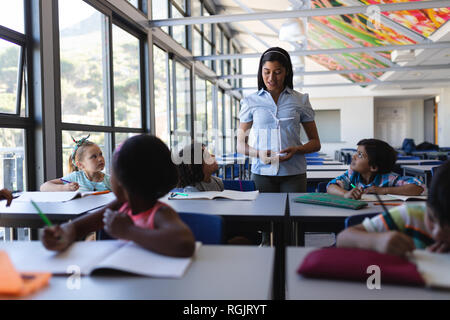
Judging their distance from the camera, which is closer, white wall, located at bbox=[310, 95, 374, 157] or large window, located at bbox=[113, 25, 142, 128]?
large window, located at bbox=[113, 25, 142, 128]

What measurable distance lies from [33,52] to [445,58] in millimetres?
7919

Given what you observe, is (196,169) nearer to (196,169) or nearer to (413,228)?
(196,169)

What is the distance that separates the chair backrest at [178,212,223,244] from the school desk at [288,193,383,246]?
40 cm

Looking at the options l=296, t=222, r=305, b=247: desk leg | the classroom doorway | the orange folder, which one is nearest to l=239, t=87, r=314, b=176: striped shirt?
l=296, t=222, r=305, b=247: desk leg

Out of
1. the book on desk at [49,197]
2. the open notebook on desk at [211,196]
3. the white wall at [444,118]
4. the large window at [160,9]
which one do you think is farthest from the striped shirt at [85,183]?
the white wall at [444,118]

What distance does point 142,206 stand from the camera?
3.46 ft

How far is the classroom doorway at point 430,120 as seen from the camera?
555 inches

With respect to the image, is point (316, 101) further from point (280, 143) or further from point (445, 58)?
point (280, 143)

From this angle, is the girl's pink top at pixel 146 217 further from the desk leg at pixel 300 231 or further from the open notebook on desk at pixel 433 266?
the desk leg at pixel 300 231

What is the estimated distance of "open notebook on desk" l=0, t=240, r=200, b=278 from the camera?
838mm

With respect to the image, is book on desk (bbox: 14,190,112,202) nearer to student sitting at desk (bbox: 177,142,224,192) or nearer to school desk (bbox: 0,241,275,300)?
student sitting at desk (bbox: 177,142,224,192)

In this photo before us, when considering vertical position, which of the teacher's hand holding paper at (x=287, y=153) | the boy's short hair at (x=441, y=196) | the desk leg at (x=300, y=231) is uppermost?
the teacher's hand holding paper at (x=287, y=153)

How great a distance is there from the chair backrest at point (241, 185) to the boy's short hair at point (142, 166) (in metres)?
1.43
